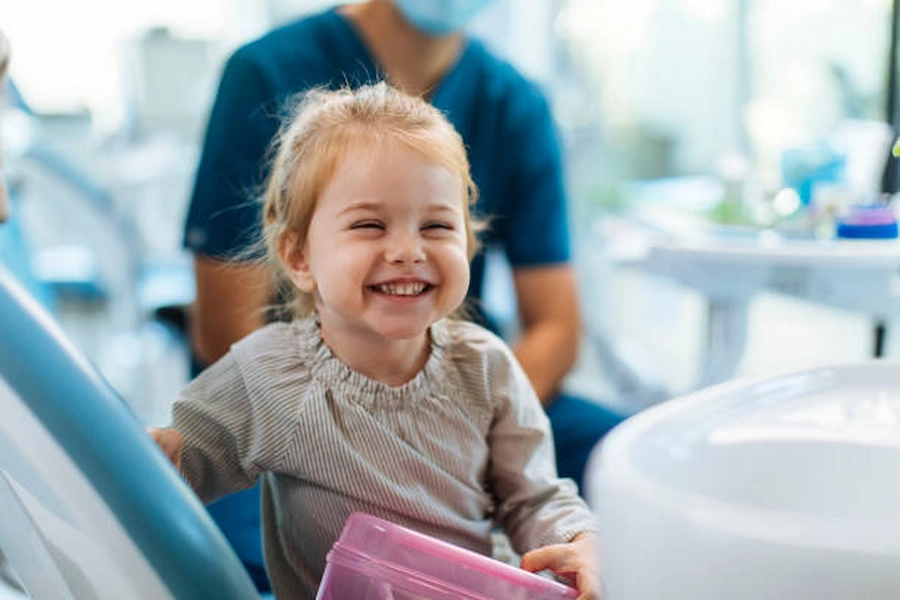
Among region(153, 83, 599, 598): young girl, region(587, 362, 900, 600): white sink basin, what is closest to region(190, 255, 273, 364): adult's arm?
region(153, 83, 599, 598): young girl

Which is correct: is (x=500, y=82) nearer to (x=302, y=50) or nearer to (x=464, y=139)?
(x=464, y=139)

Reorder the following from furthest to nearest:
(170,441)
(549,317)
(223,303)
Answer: (549,317) → (223,303) → (170,441)

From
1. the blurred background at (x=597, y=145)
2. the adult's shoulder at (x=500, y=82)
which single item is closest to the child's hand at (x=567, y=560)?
the adult's shoulder at (x=500, y=82)

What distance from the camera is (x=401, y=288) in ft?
2.22

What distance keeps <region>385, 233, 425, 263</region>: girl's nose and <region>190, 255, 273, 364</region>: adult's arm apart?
40 cm

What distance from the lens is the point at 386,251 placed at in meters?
0.66

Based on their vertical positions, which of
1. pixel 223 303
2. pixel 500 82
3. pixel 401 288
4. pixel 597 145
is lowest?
pixel 597 145

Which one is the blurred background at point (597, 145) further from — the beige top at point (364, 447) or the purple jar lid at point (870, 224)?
the beige top at point (364, 447)

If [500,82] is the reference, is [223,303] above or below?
below

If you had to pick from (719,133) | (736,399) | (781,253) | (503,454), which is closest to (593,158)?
(719,133)

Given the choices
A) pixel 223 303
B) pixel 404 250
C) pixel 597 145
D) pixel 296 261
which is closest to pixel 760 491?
pixel 404 250

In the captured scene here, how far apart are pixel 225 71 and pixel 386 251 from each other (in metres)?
0.57

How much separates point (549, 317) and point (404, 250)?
1.89 feet

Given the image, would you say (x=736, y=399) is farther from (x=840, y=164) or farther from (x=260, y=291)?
(x=840, y=164)
